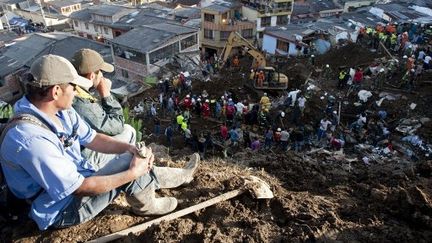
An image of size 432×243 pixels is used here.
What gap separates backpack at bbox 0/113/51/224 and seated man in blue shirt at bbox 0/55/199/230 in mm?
47

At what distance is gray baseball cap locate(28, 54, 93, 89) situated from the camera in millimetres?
3008

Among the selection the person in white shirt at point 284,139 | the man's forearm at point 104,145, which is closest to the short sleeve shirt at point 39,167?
the man's forearm at point 104,145

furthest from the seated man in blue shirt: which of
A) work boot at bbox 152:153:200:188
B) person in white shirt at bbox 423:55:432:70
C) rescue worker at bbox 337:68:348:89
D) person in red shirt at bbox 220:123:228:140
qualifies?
person in white shirt at bbox 423:55:432:70

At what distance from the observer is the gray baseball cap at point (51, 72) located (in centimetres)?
301

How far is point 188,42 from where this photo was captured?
28281 mm

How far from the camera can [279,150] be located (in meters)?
14.3

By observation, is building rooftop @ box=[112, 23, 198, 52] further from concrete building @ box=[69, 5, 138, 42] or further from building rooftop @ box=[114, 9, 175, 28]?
concrete building @ box=[69, 5, 138, 42]

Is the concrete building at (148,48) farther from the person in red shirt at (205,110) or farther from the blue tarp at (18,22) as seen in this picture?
the blue tarp at (18,22)

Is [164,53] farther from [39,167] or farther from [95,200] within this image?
[39,167]

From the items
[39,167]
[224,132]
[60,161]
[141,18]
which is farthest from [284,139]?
[141,18]

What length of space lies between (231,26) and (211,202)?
99.2ft

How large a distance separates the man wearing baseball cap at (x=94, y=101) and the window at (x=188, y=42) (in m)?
23.2

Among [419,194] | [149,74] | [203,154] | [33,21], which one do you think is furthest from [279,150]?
[33,21]

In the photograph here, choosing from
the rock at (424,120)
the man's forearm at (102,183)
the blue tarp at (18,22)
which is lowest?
the blue tarp at (18,22)
